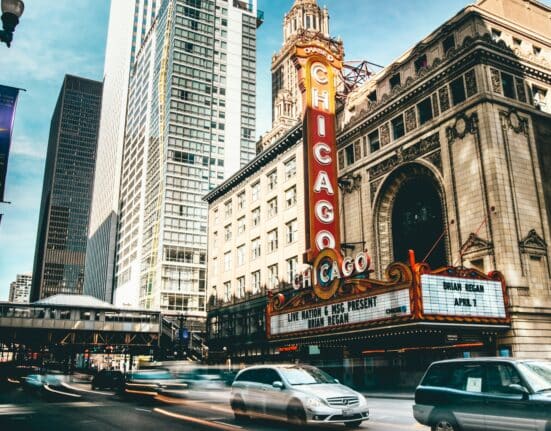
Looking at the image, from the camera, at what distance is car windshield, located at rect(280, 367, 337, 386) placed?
45.9 feet

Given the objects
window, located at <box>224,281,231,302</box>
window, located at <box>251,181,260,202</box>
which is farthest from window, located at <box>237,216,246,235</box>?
window, located at <box>224,281,231,302</box>

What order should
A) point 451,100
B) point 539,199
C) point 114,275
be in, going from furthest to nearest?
point 114,275, point 451,100, point 539,199

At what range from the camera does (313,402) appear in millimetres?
12727

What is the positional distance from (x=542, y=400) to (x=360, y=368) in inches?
1075

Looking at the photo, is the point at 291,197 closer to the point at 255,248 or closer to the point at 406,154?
the point at 255,248

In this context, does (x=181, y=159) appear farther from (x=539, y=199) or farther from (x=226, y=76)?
(x=539, y=199)

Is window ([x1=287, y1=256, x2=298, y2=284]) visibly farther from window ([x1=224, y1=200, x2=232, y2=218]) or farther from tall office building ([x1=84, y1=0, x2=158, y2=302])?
tall office building ([x1=84, y1=0, x2=158, y2=302])

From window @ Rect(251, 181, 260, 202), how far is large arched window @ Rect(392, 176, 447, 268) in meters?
21.3

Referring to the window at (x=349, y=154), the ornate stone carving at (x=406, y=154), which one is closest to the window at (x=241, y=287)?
the window at (x=349, y=154)

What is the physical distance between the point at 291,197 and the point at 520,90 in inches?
877

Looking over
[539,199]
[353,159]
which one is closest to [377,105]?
[353,159]

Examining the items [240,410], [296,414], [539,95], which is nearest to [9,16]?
[296,414]

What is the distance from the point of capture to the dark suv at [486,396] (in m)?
9.17

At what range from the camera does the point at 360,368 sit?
115 feet
